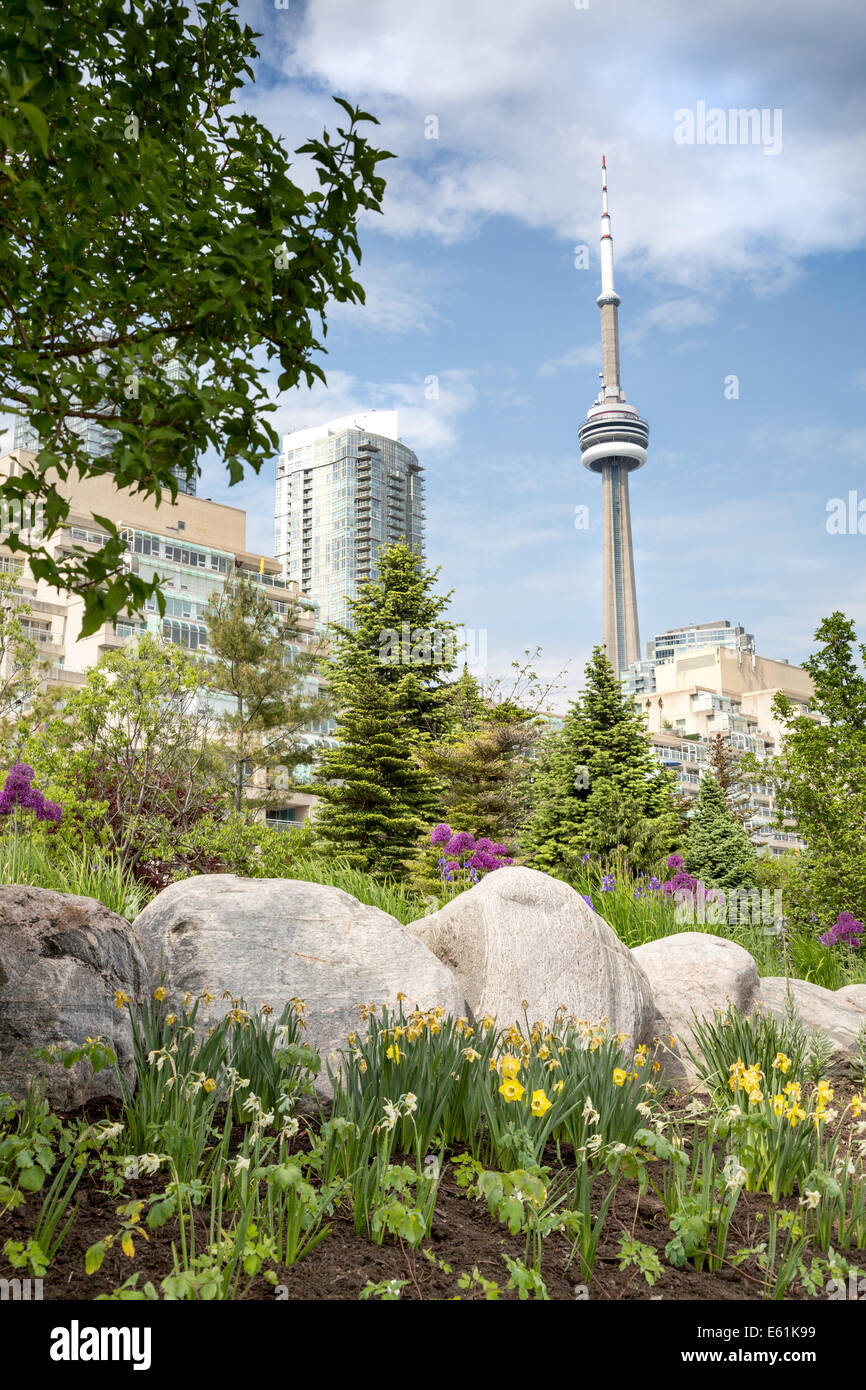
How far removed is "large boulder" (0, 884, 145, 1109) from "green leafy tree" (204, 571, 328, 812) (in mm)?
18138

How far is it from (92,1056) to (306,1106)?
1.39m

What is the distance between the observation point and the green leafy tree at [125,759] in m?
10.4

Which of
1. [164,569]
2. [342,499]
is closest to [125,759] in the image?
[164,569]

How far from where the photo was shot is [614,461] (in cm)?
14462

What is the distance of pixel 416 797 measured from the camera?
775 inches

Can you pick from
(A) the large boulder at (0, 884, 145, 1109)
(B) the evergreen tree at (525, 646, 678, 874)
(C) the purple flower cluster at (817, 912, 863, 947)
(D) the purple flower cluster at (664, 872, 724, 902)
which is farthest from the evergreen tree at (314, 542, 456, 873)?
(A) the large boulder at (0, 884, 145, 1109)

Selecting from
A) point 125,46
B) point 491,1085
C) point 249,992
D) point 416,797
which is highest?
point 125,46

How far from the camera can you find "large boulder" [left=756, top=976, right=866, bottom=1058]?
6977mm

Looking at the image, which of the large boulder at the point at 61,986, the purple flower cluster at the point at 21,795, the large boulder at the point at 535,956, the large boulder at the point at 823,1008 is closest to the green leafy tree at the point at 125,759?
the purple flower cluster at the point at 21,795

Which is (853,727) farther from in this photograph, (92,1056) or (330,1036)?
(92,1056)

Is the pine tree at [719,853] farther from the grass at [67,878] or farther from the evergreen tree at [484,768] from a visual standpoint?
the grass at [67,878]

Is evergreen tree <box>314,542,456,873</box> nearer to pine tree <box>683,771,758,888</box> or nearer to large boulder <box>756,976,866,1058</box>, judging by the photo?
pine tree <box>683,771,758,888</box>

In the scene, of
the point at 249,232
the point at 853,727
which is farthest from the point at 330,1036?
the point at 853,727

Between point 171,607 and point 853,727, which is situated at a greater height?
point 171,607
